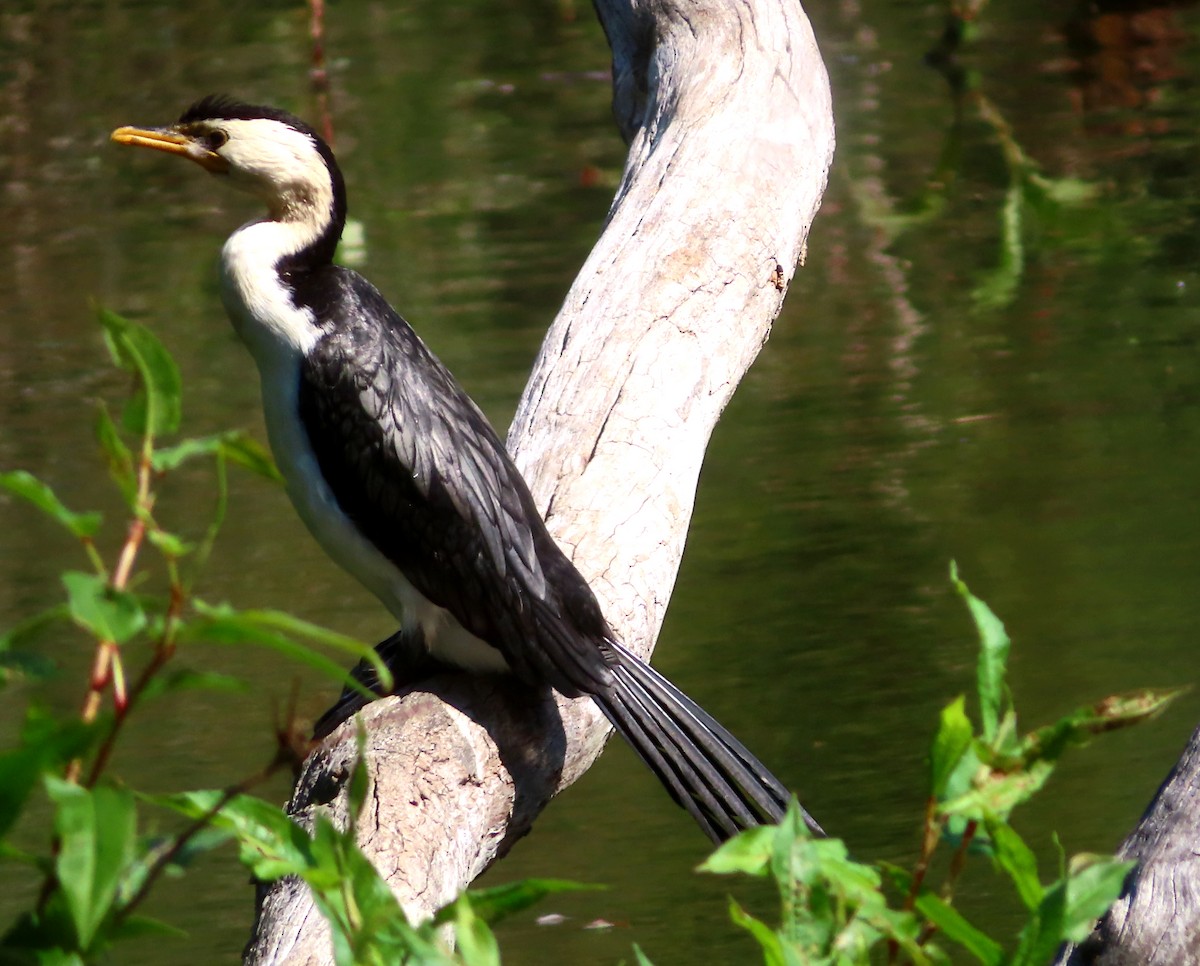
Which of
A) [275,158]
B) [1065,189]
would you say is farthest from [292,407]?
[1065,189]

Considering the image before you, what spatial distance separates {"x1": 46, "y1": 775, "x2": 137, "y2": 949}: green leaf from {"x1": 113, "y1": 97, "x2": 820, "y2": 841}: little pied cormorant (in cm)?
172

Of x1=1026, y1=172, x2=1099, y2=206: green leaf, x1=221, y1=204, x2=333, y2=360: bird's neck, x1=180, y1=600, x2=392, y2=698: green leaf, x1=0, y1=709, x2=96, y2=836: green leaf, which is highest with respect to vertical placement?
x1=180, y1=600, x2=392, y2=698: green leaf

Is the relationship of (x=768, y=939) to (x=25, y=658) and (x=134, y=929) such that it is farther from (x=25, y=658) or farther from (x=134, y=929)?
(x=25, y=658)

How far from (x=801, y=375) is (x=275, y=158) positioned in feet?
12.2

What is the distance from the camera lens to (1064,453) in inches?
229

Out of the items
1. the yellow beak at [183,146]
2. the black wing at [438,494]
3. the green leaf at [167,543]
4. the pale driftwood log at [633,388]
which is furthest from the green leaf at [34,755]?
the yellow beak at [183,146]

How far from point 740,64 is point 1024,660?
1.95m

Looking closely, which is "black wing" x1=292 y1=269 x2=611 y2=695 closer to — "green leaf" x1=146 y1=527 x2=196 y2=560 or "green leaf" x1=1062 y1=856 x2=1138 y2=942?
"green leaf" x1=1062 y1=856 x2=1138 y2=942

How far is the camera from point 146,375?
1.10 m

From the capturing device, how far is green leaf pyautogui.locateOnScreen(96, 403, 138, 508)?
107 cm

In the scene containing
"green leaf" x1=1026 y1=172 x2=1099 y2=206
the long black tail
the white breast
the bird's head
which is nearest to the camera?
the long black tail

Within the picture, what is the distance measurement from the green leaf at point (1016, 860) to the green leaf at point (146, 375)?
0.67 m

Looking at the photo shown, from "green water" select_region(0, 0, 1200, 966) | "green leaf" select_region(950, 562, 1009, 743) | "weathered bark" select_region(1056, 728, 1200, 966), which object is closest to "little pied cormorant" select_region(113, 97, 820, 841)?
"weathered bark" select_region(1056, 728, 1200, 966)

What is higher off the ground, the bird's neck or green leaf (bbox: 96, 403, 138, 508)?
green leaf (bbox: 96, 403, 138, 508)
